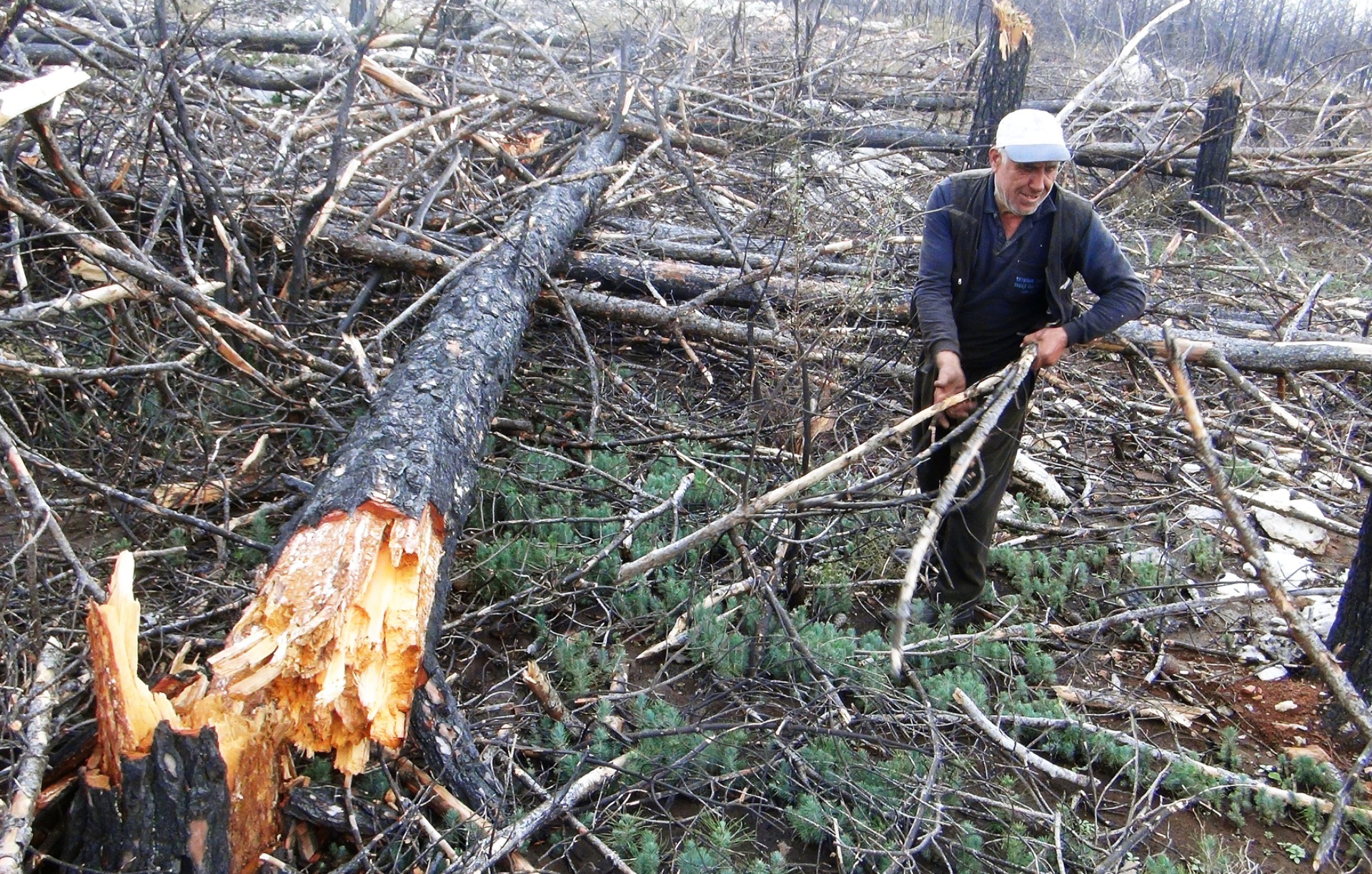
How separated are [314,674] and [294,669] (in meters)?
0.05

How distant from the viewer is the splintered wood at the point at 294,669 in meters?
2.29

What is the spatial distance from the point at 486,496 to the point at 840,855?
238 cm

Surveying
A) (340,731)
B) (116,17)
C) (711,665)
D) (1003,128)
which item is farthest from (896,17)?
(340,731)

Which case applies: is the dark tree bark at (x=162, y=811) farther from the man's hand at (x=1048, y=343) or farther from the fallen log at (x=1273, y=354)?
the fallen log at (x=1273, y=354)

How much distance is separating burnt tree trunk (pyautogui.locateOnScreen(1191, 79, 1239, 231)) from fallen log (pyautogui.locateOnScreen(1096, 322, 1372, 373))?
5.10 m

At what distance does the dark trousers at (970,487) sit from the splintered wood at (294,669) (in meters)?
2.22

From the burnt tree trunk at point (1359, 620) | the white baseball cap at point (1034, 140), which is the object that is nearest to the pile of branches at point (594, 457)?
the burnt tree trunk at point (1359, 620)

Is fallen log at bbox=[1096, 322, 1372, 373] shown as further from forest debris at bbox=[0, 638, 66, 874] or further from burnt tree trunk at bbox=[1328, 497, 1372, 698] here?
forest debris at bbox=[0, 638, 66, 874]

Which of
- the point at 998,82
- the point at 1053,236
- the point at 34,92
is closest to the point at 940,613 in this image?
the point at 1053,236

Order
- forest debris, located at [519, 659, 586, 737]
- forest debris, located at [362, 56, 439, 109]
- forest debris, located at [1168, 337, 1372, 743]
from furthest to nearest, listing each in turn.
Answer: forest debris, located at [362, 56, 439, 109] → forest debris, located at [519, 659, 586, 737] → forest debris, located at [1168, 337, 1372, 743]

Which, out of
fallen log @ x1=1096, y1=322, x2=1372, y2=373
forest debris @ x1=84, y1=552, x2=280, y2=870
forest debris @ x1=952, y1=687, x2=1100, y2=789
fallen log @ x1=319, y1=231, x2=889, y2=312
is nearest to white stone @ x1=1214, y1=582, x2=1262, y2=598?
fallen log @ x1=1096, y1=322, x2=1372, y2=373

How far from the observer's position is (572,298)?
5.57m

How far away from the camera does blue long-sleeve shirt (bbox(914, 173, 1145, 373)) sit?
3.60 meters

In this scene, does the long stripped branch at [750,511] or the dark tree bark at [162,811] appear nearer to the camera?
the dark tree bark at [162,811]
